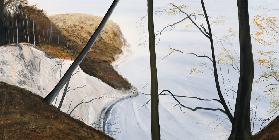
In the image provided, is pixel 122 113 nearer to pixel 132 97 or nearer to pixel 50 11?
pixel 132 97

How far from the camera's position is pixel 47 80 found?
33.4 m

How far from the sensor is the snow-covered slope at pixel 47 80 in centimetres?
3072

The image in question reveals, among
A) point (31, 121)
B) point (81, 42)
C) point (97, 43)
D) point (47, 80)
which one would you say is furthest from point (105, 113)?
point (97, 43)

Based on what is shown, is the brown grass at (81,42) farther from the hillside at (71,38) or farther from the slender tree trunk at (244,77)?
the slender tree trunk at (244,77)

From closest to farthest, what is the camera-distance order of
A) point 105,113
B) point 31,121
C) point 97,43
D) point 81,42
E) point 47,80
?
point 31,121, point 47,80, point 105,113, point 81,42, point 97,43

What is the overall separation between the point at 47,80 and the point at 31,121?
16.5m

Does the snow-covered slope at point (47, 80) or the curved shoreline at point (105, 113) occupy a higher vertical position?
the snow-covered slope at point (47, 80)

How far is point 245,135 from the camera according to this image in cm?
1202

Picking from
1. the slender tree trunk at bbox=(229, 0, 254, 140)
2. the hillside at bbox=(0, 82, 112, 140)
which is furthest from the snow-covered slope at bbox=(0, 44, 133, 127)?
the slender tree trunk at bbox=(229, 0, 254, 140)

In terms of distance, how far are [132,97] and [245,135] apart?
98.3ft

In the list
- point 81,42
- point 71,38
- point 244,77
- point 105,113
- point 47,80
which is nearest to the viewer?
point 244,77

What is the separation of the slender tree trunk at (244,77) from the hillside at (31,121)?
246 inches

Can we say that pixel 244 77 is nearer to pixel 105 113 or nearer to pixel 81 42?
pixel 105 113

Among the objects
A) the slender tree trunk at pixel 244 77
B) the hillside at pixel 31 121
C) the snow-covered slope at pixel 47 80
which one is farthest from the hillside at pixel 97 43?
the slender tree trunk at pixel 244 77
